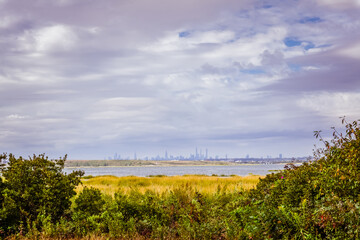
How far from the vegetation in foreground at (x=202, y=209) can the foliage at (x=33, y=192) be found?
0.08 feet

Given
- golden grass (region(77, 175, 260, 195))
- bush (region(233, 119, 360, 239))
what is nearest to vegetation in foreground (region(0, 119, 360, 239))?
bush (region(233, 119, 360, 239))

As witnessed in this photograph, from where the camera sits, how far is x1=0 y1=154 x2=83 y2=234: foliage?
29.8 feet

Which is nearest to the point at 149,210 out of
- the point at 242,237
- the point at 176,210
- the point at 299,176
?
the point at 176,210

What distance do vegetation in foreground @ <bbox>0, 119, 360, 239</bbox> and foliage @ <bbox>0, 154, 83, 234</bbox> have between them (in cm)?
2

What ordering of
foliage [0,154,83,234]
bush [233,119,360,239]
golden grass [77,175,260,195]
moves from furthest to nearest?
1. golden grass [77,175,260,195]
2. foliage [0,154,83,234]
3. bush [233,119,360,239]

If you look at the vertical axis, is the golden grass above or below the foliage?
below

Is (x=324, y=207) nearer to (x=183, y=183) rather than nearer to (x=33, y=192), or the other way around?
(x=33, y=192)

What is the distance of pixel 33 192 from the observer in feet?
30.6

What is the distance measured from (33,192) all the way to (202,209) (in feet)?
14.2

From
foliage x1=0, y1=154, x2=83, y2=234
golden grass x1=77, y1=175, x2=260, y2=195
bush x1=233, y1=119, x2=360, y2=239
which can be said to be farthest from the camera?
golden grass x1=77, y1=175, x2=260, y2=195

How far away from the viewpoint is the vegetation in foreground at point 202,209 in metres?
6.29

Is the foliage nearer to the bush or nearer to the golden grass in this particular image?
the golden grass

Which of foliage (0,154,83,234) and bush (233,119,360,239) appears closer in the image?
bush (233,119,360,239)

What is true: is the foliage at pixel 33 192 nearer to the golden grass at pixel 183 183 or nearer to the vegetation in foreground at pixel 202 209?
the vegetation in foreground at pixel 202 209
